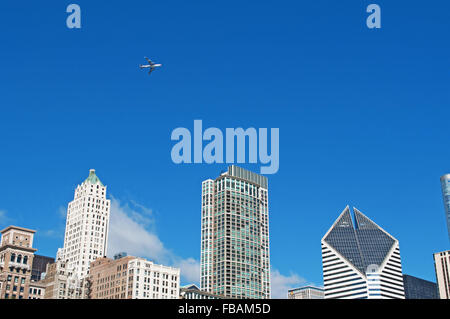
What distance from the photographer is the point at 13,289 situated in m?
197
